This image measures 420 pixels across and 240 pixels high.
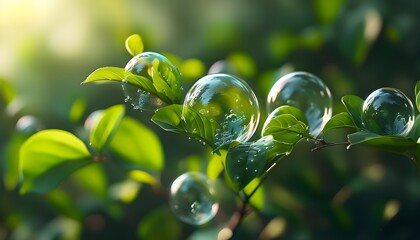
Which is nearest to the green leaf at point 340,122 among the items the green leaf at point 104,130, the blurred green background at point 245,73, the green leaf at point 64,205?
the green leaf at point 104,130

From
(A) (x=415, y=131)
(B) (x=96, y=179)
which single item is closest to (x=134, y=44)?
(A) (x=415, y=131)

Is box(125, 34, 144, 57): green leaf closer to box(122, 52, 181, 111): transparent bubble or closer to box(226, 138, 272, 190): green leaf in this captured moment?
box(122, 52, 181, 111): transparent bubble

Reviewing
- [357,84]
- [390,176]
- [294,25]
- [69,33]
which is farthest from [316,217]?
[69,33]

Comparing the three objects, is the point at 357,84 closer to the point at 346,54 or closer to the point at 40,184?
the point at 346,54

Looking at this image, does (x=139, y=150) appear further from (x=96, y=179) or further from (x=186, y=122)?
(x=186, y=122)

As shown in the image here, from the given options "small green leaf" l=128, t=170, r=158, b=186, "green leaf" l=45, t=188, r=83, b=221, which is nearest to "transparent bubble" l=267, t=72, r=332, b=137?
"small green leaf" l=128, t=170, r=158, b=186

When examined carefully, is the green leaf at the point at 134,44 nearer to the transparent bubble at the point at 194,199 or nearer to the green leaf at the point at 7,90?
the transparent bubble at the point at 194,199
